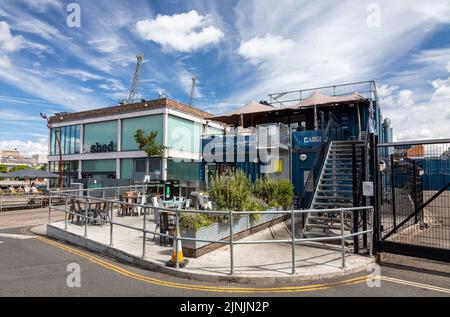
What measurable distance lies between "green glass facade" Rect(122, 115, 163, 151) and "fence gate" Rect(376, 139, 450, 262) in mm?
24580

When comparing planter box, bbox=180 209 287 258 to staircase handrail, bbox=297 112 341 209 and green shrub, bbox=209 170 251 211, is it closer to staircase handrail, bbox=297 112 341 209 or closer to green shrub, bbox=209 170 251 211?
green shrub, bbox=209 170 251 211

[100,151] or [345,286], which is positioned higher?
[100,151]

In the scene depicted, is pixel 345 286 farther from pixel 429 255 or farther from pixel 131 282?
pixel 131 282

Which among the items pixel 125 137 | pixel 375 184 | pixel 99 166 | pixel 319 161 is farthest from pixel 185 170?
pixel 375 184

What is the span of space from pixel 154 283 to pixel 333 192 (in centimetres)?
726

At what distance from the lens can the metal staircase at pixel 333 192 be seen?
9.21 meters

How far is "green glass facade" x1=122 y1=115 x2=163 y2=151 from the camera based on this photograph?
32406mm

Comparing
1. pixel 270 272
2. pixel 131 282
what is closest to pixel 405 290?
pixel 270 272

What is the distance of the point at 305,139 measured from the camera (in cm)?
1711

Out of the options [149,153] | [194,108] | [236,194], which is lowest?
[236,194]

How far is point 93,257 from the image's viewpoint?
7.54 meters

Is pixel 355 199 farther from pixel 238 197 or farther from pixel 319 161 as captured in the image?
pixel 319 161
